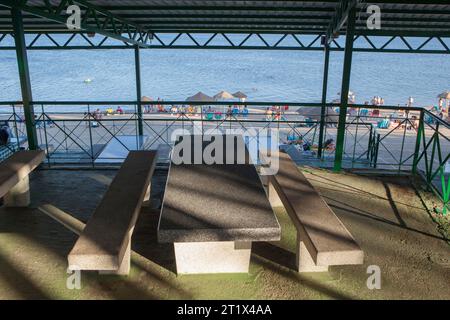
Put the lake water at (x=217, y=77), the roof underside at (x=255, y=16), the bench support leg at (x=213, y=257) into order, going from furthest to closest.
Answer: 1. the lake water at (x=217, y=77)
2. the roof underside at (x=255, y=16)
3. the bench support leg at (x=213, y=257)

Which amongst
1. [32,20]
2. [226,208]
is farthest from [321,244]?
[32,20]

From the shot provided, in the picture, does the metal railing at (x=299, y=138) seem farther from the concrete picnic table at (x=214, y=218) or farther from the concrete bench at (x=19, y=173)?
the concrete picnic table at (x=214, y=218)

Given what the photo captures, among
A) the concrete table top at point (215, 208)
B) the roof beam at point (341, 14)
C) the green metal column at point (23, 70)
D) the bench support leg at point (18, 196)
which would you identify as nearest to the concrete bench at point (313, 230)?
the concrete table top at point (215, 208)

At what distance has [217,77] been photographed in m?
73.9

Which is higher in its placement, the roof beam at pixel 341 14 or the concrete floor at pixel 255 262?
the roof beam at pixel 341 14

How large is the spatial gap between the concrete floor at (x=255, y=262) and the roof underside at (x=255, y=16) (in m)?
3.31

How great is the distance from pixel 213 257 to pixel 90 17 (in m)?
7.78

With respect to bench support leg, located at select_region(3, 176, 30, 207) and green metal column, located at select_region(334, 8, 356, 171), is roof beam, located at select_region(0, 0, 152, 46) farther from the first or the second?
green metal column, located at select_region(334, 8, 356, 171)

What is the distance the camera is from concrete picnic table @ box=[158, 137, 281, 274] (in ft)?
10.3

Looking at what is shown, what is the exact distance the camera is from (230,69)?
276 feet

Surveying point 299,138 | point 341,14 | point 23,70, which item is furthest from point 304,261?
point 299,138

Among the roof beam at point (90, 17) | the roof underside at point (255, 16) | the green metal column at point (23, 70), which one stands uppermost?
the roof underside at point (255, 16)

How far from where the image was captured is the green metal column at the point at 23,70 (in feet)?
21.5

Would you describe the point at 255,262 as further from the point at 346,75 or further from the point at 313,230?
the point at 346,75
